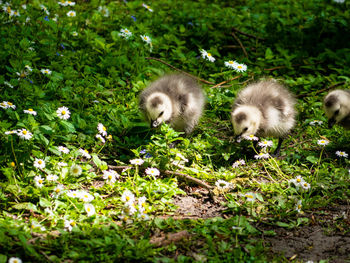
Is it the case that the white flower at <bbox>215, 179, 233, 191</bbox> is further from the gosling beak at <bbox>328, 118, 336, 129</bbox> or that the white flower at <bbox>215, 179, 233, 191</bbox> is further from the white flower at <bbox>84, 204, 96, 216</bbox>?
the gosling beak at <bbox>328, 118, 336, 129</bbox>

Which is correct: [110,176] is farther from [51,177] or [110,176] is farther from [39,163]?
[39,163]

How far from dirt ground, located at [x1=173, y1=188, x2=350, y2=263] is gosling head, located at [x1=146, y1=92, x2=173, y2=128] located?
893 mm

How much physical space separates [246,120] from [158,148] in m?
0.96

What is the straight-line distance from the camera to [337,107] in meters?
4.82

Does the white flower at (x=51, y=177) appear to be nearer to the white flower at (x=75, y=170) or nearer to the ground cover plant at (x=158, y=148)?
the ground cover plant at (x=158, y=148)

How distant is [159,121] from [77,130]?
2.98 ft

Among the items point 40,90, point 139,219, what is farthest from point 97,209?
point 40,90

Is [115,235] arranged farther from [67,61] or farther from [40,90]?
[67,61]

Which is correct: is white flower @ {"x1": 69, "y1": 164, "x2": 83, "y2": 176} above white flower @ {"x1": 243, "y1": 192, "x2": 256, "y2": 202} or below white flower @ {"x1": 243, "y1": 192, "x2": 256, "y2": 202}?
below

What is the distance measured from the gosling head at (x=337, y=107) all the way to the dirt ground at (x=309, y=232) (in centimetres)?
133

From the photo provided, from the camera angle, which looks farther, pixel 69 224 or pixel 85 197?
pixel 85 197

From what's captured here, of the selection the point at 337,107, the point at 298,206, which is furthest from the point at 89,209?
the point at 337,107

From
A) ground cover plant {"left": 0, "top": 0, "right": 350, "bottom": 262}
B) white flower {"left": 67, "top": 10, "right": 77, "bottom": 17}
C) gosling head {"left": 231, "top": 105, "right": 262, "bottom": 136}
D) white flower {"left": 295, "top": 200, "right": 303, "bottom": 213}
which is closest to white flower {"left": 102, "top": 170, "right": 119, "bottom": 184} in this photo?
ground cover plant {"left": 0, "top": 0, "right": 350, "bottom": 262}

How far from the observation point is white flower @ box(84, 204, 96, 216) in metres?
3.36
